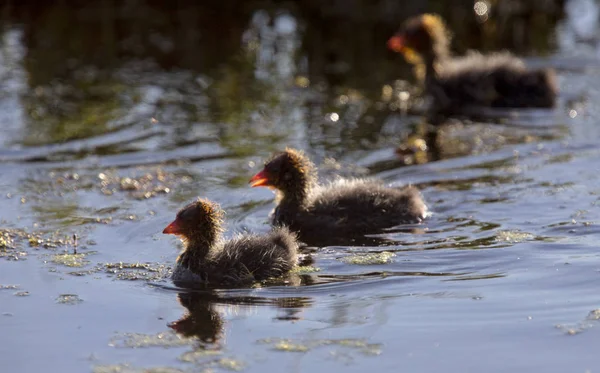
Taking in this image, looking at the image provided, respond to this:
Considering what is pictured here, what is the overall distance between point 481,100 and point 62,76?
504 cm

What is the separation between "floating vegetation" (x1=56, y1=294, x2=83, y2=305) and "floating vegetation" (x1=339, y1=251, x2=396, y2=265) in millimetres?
1838

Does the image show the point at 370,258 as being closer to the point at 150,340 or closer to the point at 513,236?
the point at 513,236

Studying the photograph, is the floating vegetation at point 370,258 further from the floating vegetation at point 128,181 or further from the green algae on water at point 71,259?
the floating vegetation at point 128,181

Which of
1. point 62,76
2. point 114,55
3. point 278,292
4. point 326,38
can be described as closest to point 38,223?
point 278,292

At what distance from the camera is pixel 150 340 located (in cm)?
591

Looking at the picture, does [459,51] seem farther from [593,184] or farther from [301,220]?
[301,220]

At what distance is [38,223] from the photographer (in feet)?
26.9

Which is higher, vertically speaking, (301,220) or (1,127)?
(1,127)

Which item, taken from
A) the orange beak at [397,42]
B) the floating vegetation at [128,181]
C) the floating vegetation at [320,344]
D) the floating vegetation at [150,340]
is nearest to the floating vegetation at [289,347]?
the floating vegetation at [320,344]

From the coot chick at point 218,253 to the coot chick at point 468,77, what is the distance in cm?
562

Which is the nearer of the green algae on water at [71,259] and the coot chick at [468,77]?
the green algae on water at [71,259]

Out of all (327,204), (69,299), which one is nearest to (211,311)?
(69,299)

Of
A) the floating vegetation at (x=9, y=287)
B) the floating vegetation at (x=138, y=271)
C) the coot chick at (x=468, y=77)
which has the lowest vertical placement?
the floating vegetation at (x=9, y=287)

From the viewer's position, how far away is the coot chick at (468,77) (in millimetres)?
12273
